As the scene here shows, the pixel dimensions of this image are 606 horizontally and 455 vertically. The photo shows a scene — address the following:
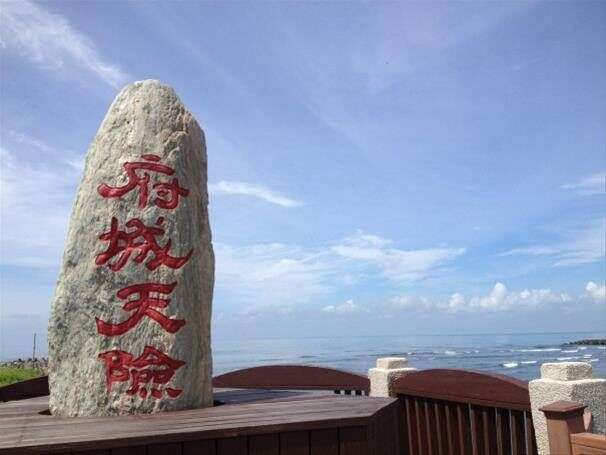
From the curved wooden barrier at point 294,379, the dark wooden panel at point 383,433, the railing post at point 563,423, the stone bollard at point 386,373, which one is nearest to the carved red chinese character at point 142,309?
the dark wooden panel at point 383,433

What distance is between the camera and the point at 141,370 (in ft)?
15.1

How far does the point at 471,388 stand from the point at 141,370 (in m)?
2.79

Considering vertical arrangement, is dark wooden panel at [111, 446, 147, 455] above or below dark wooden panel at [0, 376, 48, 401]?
below

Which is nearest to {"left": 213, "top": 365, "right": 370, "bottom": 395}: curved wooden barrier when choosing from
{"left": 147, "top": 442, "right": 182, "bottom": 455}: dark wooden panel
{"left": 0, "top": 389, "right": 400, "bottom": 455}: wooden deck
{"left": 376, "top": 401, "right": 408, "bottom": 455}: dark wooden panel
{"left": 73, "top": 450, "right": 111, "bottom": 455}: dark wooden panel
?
{"left": 376, "top": 401, "right": 408, "bottom": 455}: dark wooden panel

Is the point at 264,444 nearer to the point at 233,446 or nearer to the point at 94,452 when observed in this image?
the point at 233,446

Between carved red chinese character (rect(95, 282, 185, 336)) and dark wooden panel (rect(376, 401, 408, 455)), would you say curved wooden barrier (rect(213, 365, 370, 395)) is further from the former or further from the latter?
carved red chinese character (rect(95, 282, 185, 336))

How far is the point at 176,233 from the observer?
194 inches

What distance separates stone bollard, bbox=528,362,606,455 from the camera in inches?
171

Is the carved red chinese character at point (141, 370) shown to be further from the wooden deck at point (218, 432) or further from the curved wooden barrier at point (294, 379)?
the curved wooden barrier at point (294, 379)

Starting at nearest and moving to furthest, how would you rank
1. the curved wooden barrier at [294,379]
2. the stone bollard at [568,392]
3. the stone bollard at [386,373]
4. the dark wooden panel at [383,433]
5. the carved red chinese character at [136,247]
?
the dark wooden panel at [383,433] → the stone bollard at [568,392] → the carved red chinese character at [136,247] → the stone bollard at [386,373] → the curved wooden barrier at [294,379]

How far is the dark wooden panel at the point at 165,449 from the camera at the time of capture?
3541 millimetres

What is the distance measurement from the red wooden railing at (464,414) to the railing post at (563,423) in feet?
3.33

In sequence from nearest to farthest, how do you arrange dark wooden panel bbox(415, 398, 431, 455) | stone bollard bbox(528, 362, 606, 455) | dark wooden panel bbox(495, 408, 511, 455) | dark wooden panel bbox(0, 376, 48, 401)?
stone bollard bbox(528, 362, 606, 455), dark wooden panel bbox(495, 408, 511, 455), dark wooden panel bbox(415, 398, 431, 455), dark wooden panel bbox(0, 376, 48, 401)

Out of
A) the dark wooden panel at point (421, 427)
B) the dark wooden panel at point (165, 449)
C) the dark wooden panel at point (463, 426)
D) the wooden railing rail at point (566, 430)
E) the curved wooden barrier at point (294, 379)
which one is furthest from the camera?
the curved wooden barrier at point (294, 379)
